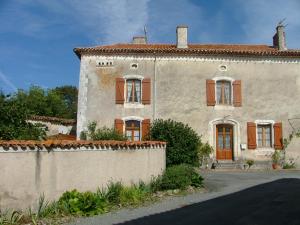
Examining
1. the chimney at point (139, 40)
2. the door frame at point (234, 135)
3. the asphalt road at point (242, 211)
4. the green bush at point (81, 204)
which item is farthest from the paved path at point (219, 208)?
the chimney at point (139, 40)

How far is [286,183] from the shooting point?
45.6 ft

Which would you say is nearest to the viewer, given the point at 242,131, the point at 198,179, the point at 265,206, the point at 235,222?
the point at 235,222

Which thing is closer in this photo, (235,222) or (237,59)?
(235,222)

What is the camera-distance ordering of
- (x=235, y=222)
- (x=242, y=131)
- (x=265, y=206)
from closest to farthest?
(x=235, y=222) → (x=265, y=206) → (x=242, y=131)

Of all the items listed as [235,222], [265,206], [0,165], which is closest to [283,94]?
[265,206]

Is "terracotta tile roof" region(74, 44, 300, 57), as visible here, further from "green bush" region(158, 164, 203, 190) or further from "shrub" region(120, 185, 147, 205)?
"shrub" region(120, 185, 147, 205)

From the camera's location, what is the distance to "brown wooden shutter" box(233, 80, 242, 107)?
2173 cm

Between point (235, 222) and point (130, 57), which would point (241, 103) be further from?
point (235, 222)

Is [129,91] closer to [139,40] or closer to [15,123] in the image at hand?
[139,40]

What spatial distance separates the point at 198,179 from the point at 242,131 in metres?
9.13

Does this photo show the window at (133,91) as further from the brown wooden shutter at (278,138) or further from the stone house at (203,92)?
the brown wooden shutter at (278,138)

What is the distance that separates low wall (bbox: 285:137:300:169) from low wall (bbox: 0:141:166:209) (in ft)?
39.8

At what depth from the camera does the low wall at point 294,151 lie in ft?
70.9

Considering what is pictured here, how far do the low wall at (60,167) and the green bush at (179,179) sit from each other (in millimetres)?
820
